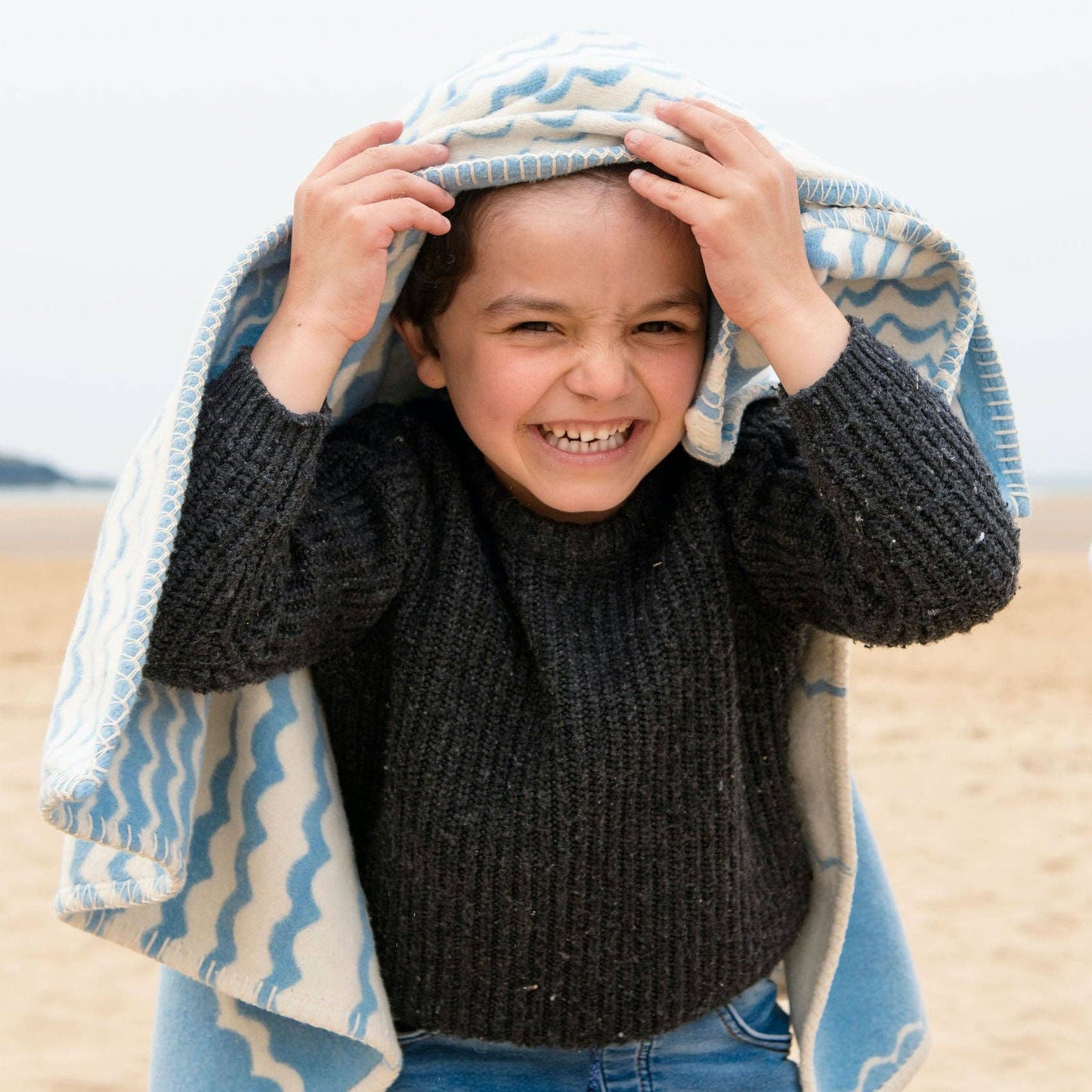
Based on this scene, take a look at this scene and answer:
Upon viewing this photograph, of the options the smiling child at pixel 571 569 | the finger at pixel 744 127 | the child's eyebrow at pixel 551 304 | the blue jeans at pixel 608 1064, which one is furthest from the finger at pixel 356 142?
the blue jeans at pixel 608 1064

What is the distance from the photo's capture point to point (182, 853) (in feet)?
5.78

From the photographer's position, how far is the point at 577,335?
1798 mm

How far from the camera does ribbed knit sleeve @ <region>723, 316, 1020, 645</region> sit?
5.63ft

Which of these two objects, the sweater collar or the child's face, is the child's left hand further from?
the sweater collar

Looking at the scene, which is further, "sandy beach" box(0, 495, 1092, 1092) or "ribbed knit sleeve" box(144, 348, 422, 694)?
"sandy beach" box(0, 495, 1092, 1092)

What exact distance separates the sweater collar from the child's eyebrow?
0.84 feet

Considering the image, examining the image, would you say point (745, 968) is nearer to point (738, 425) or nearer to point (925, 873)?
point (738, 425)

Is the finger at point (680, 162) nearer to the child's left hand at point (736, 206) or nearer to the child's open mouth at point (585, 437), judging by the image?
the child's left hand at point (736, 206)

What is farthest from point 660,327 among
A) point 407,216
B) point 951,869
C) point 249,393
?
point 951,869

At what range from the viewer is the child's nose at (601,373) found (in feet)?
5.82

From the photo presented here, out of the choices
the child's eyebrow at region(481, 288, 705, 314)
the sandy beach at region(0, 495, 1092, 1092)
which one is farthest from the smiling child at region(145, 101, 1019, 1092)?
the sandy beach at region(0, 495, 1092, 1092)

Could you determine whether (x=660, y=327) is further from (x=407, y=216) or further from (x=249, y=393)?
(x=249, y=393)

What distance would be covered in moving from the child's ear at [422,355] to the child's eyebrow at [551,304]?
177 mm

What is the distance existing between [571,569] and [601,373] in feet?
1.00
